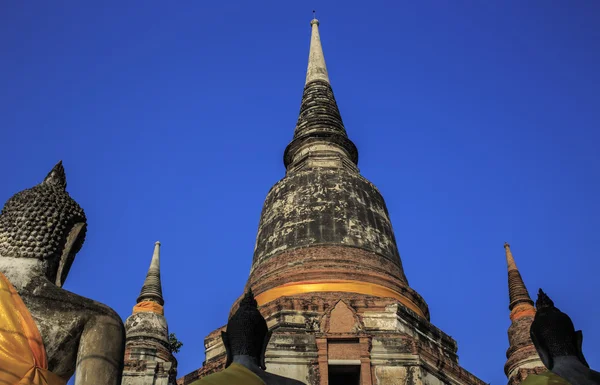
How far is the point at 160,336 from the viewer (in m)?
16.7

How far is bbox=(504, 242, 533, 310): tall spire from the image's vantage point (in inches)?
719

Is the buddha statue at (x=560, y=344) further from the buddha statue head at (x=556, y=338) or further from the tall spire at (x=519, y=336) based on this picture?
the tall spire at (x=519, y=336)

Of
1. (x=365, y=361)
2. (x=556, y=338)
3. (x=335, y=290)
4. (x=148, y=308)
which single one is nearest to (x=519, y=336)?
(x=335, y=290)

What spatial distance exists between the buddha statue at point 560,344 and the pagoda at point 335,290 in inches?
272

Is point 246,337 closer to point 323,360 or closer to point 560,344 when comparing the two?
point 560,344

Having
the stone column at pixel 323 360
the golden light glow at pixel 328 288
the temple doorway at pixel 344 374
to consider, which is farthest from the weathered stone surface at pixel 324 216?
the temple doorway at pixel 344 374

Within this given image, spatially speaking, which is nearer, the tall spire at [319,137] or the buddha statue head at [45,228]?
the buddha statue head at [45,228]

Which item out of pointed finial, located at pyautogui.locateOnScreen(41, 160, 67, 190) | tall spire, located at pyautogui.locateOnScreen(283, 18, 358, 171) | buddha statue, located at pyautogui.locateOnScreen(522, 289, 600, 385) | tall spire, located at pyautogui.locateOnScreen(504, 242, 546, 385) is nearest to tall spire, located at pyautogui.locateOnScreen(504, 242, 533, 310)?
tall spire, located at pyautogui.locateOnScreen(504, 242, 546, 385)

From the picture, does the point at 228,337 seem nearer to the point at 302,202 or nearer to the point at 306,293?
the point at 306,293

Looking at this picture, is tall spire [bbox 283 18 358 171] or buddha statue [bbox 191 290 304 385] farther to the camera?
tall spire [bbox 283 18 358 171]

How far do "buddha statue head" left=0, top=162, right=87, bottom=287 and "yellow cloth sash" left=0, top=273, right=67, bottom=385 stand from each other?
383mm

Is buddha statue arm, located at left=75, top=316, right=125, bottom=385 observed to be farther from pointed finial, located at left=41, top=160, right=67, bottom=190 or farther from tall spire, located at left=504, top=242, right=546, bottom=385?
tall spire, located at left=504, top=242, right=546, bottom=385

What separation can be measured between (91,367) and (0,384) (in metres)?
0.50

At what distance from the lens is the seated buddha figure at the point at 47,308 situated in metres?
3.58
